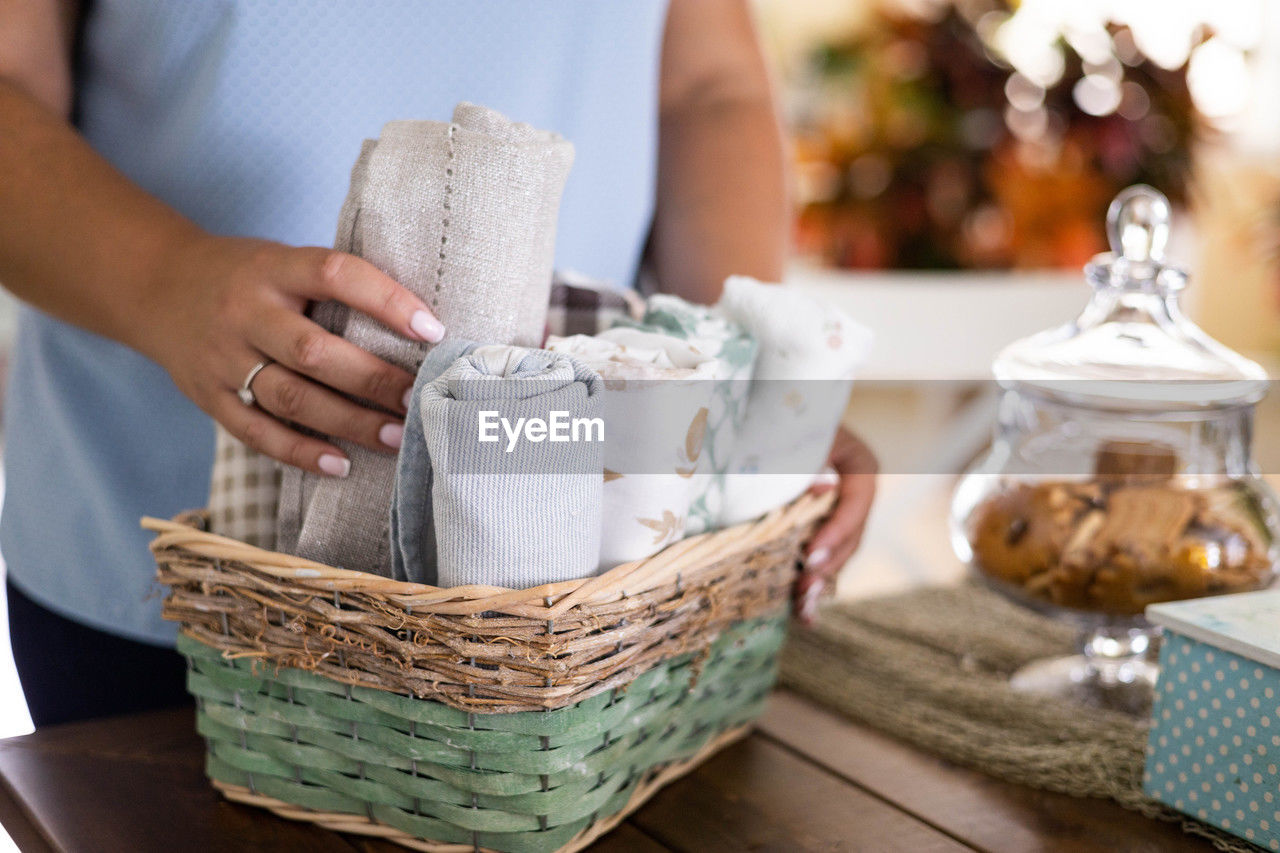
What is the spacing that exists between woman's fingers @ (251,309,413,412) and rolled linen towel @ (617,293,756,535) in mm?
130

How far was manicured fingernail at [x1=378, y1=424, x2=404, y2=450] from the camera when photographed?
18.1 inches

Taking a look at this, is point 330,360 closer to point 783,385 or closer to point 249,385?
point 249,385

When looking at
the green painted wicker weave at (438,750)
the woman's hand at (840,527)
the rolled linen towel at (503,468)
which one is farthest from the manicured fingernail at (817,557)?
the rolled linen towel at (503,468)

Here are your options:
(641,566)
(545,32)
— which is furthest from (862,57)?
(641,566)

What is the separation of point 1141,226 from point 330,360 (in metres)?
0.48

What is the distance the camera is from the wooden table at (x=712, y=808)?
50 centimetres

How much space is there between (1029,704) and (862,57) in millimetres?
2081

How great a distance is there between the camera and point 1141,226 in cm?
65

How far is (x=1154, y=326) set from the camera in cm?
66

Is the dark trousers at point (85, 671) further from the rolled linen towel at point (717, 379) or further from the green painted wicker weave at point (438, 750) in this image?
the rolled linen towel at point (717, 379)

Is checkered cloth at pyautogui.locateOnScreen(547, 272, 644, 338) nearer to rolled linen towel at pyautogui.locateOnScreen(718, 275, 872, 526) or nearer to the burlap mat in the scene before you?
rolled linen towel at pyautogui.locateOnScreen(718, 275, 872, 526)

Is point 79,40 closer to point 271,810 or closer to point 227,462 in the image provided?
point 227,462

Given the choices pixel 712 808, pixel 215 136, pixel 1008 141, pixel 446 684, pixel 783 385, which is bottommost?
pixel 712 808

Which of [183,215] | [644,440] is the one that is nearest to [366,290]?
[644,440]
